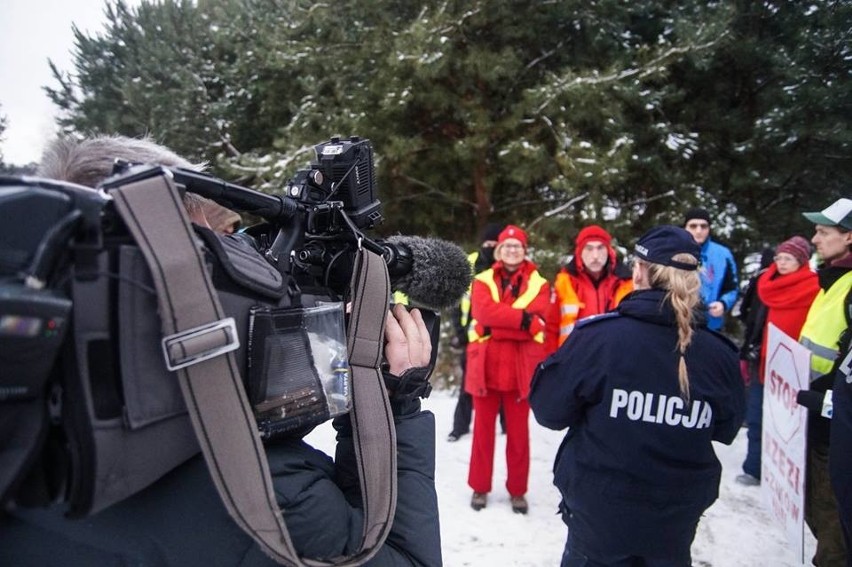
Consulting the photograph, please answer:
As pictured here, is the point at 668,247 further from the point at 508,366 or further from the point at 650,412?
the point at 508,366

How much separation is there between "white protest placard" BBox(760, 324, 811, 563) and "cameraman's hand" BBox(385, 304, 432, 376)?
8.65 feet

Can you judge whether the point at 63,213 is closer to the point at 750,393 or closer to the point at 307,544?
the point at 307,544

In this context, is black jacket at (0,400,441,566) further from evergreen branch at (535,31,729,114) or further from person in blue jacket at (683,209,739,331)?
evergreen branch at (535,31,729,114)

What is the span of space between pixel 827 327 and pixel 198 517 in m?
2.97

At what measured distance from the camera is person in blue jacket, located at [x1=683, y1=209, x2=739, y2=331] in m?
4.93

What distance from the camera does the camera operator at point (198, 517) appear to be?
0.86 metres

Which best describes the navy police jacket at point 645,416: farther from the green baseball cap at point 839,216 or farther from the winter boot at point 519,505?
the winter boot at point 519,505

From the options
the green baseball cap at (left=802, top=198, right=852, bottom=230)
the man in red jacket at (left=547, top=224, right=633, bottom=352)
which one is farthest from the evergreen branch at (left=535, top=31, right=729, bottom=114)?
the green baseball cap at (left=802, top=198, right=852, bottom=230)

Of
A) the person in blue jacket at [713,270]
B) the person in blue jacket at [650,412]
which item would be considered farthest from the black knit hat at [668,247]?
the person in blue jacket at [713,270]

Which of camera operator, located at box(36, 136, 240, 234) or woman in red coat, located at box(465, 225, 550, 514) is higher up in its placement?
camera operator, located at box(36, 136, 240, 234)

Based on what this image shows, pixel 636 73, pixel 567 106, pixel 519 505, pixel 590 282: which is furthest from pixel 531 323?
pixel 636 73

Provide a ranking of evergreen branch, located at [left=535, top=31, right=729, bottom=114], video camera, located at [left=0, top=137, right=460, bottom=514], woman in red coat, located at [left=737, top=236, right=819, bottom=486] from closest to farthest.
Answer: video camera, located at [left=0, top=137, right=460, bottom=514]
woman in red coat, located at [left=737, top=236, right=819, bottom=486]
evergreen branch, located at [left=535, top=31, right=729, bottom=114]

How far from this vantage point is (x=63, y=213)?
25.9 inches

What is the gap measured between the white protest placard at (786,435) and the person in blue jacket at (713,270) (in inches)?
54.1
